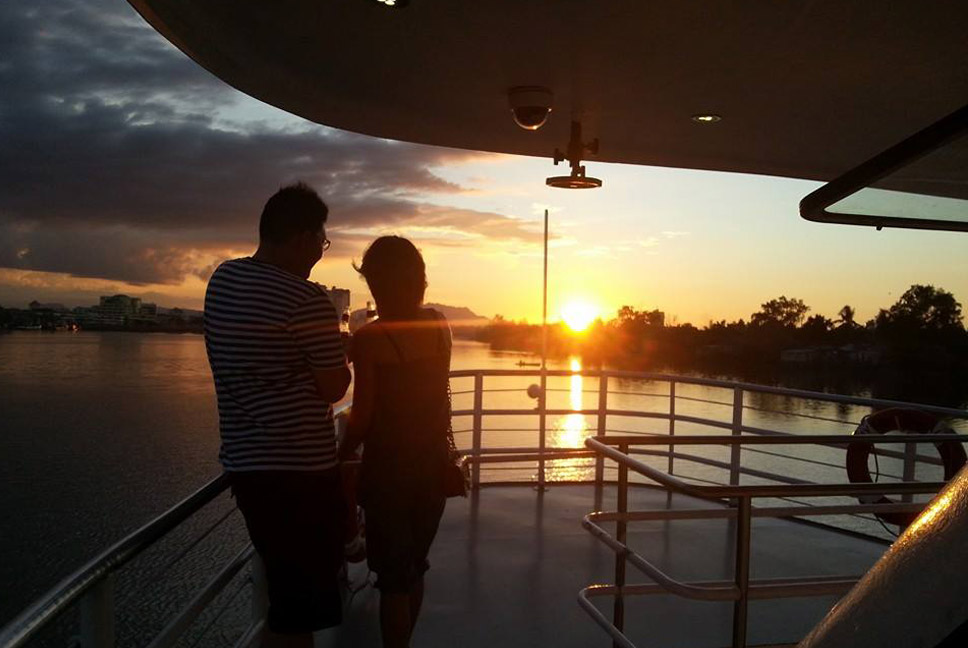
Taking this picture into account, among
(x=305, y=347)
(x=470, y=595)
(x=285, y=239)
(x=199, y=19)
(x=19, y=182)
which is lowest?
(x=470, y=595)

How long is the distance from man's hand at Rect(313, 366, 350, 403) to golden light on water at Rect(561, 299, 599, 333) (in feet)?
32.7

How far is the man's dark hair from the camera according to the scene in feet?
4.15

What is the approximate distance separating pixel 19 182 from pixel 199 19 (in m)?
57.2

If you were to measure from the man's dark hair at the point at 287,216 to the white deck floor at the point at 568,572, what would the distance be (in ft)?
4.50

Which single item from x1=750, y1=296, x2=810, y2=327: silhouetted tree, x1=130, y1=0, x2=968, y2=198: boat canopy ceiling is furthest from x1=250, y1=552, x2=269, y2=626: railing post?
x1=750, y1=296, x2=810, y2=327: silhouetted tree

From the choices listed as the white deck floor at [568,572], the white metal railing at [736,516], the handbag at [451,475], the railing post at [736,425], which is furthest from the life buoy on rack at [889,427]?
the handbag at [451,475]

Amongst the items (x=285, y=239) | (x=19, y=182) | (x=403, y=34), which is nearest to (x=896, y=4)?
(x=403, y=34)

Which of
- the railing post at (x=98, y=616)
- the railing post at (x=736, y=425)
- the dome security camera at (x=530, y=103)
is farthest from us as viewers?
the railing post at (x=736, y=425)

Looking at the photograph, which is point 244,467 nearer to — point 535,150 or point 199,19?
point 199,19

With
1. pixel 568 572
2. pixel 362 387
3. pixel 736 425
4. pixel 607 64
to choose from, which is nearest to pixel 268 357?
pixel 362 387

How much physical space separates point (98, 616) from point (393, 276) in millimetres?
782

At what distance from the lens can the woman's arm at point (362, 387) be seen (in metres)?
1.40

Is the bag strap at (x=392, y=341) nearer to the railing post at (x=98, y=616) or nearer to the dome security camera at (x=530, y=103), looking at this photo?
the railing post at (x=98, y=616)

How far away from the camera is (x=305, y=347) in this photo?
3.96 feet
